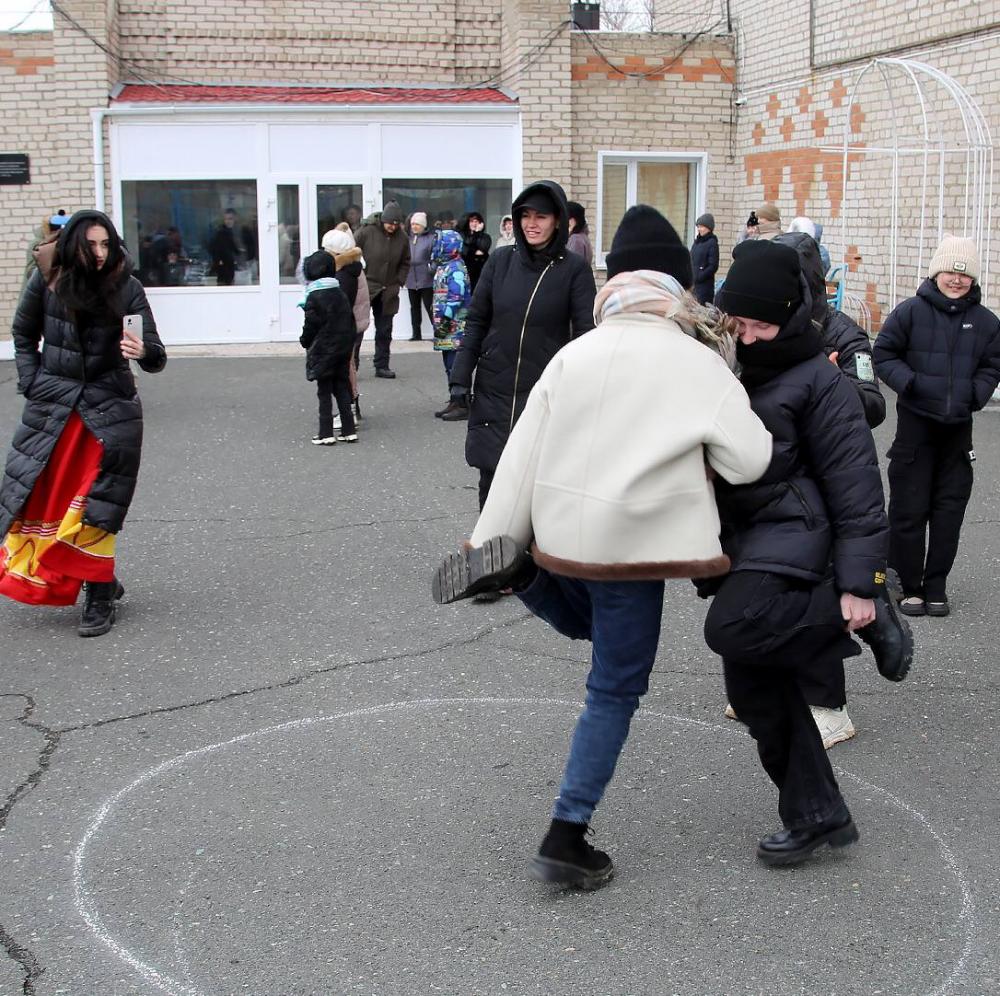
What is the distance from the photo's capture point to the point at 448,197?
18.4 m

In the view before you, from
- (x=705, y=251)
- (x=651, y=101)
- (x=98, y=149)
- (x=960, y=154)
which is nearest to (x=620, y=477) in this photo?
(x=960, y=154)

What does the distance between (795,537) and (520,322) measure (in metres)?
3.11

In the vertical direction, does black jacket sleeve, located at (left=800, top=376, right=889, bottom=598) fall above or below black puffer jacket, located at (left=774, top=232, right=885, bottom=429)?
below

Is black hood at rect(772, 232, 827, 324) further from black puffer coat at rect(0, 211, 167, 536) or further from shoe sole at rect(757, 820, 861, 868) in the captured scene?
black puffer coat at rect(0, 211, 167, 536)

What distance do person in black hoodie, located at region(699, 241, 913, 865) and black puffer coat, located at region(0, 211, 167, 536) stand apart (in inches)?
126

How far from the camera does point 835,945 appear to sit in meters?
3.36

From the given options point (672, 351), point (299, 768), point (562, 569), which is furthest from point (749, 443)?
point (299, 768)

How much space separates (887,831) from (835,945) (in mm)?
736

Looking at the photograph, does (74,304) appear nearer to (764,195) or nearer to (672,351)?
(672,351)

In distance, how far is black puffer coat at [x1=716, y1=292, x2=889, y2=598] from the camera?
3537 millimetres

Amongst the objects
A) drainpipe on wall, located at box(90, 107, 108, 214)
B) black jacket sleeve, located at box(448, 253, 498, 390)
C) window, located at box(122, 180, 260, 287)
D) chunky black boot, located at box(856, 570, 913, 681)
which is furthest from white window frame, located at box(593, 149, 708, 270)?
chunky black boot, located at box(856, 570, 913, 681)

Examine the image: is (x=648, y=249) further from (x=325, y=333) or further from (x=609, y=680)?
(x=325, y=333)

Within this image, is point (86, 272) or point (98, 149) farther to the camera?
point (98, 149)

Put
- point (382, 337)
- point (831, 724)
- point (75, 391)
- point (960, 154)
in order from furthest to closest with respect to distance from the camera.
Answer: point (382, 337)
point (960, 154)
point (75, 391)
point (831, 724)
